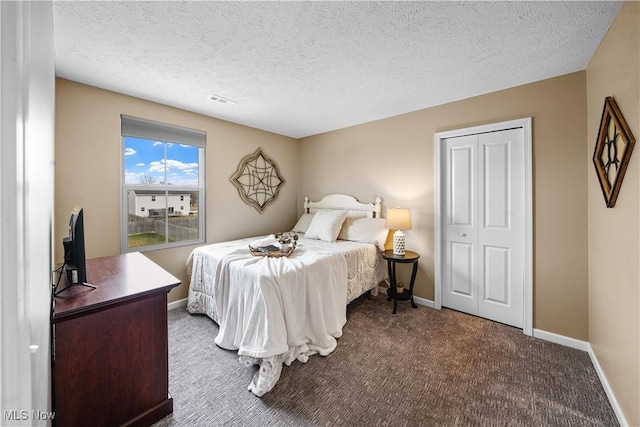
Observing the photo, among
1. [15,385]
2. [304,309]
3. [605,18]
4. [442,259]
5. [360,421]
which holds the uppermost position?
[605,18]

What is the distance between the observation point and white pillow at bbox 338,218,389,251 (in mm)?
3355

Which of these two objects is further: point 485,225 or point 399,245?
point 399,245

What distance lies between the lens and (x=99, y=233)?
264 cm

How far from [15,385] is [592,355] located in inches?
131

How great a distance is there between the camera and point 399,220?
3039mm

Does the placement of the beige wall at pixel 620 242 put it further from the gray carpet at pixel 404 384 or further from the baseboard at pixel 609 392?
the gray carpet at pixel 404 384

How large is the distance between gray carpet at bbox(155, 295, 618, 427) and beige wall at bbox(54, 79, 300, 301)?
1242 mm

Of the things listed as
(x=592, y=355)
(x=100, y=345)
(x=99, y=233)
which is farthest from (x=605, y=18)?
(x=99, y=233)

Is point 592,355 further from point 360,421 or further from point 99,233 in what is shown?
point 99,233

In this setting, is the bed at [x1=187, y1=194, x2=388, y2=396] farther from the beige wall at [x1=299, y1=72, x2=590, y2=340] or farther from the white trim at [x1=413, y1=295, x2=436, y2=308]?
the beige wall at [x1=299, y1=72, x2=590, y2=340]

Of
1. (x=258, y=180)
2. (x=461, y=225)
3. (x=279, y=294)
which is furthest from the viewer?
(x=258, y=180)

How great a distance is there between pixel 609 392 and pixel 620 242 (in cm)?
103

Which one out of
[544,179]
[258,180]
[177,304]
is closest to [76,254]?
[177,304]

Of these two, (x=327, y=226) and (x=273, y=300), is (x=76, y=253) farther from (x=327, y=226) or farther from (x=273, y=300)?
(x=327, y=226)
